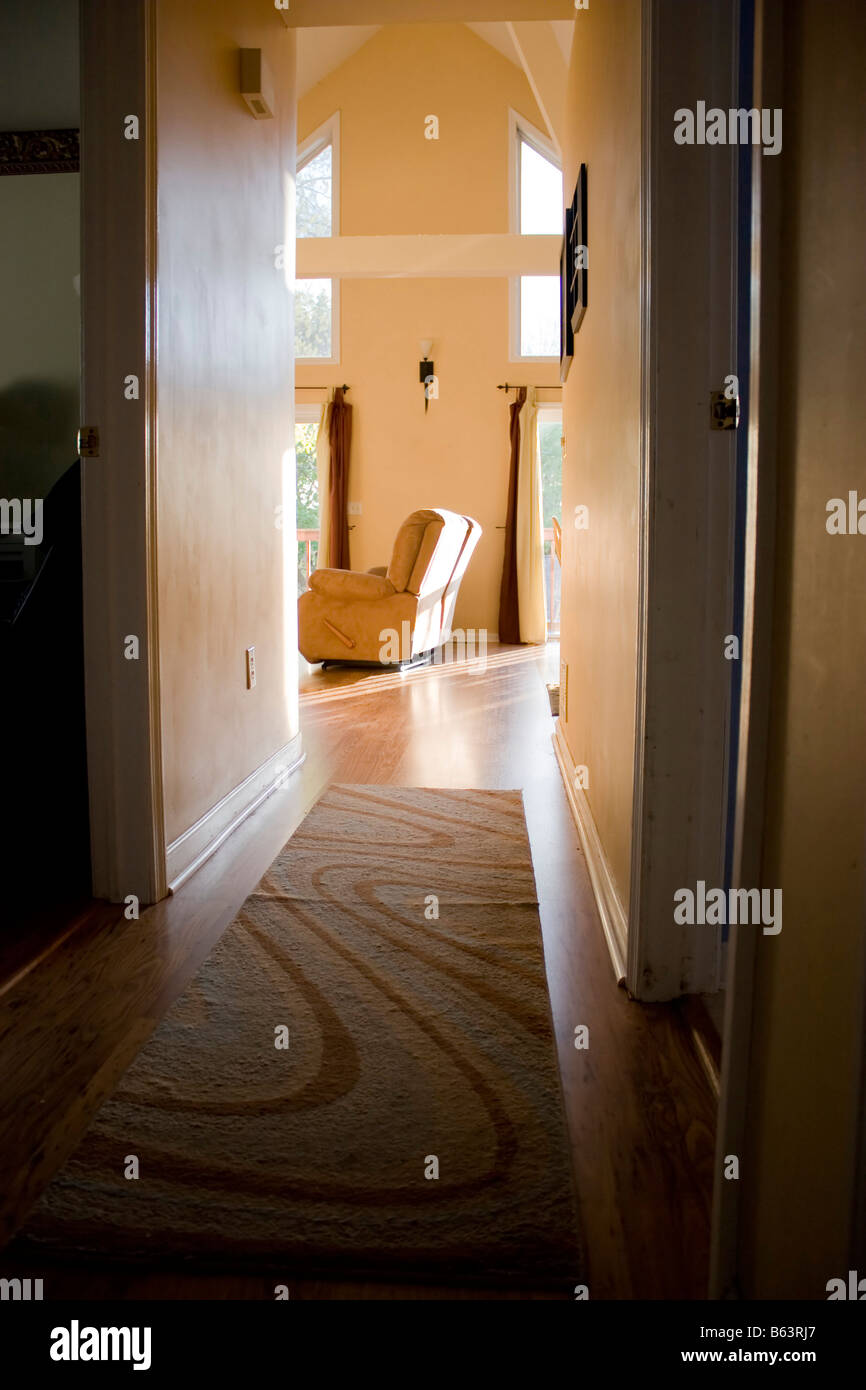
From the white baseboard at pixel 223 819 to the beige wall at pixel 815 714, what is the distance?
1618 millimetres

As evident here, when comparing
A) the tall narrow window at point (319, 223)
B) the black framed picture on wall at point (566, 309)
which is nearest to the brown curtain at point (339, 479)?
the tall narrow window at point (319, 223)

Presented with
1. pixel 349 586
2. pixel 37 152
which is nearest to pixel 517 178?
pixel 349 586

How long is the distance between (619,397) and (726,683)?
762 millimetres

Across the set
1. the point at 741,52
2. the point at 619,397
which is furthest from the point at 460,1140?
the point at 741,52

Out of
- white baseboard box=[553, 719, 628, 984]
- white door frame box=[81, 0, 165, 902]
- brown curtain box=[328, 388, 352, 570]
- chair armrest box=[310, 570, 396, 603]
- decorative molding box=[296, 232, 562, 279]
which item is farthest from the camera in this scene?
brown curtain box=[328, 388, 352, 570]

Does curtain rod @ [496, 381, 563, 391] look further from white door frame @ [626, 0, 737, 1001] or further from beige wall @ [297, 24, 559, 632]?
white door frame @ [626, 0, 737, 1001]

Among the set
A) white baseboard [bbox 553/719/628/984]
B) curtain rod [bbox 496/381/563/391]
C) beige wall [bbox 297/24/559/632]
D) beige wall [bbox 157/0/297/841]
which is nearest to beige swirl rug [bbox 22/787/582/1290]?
white baseboard [bbox 553/719/628/984]

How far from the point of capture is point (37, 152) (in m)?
4.32

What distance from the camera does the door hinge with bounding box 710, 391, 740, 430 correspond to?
4.87 feet

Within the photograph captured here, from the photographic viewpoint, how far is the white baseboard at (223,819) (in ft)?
7.30

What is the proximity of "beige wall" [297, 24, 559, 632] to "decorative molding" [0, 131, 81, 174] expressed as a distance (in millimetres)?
4084

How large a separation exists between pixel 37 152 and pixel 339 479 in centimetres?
409

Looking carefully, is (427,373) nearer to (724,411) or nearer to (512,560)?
(512,560)

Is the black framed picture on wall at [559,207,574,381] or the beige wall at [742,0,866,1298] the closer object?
the beige wall at [742,0,866,1298]
